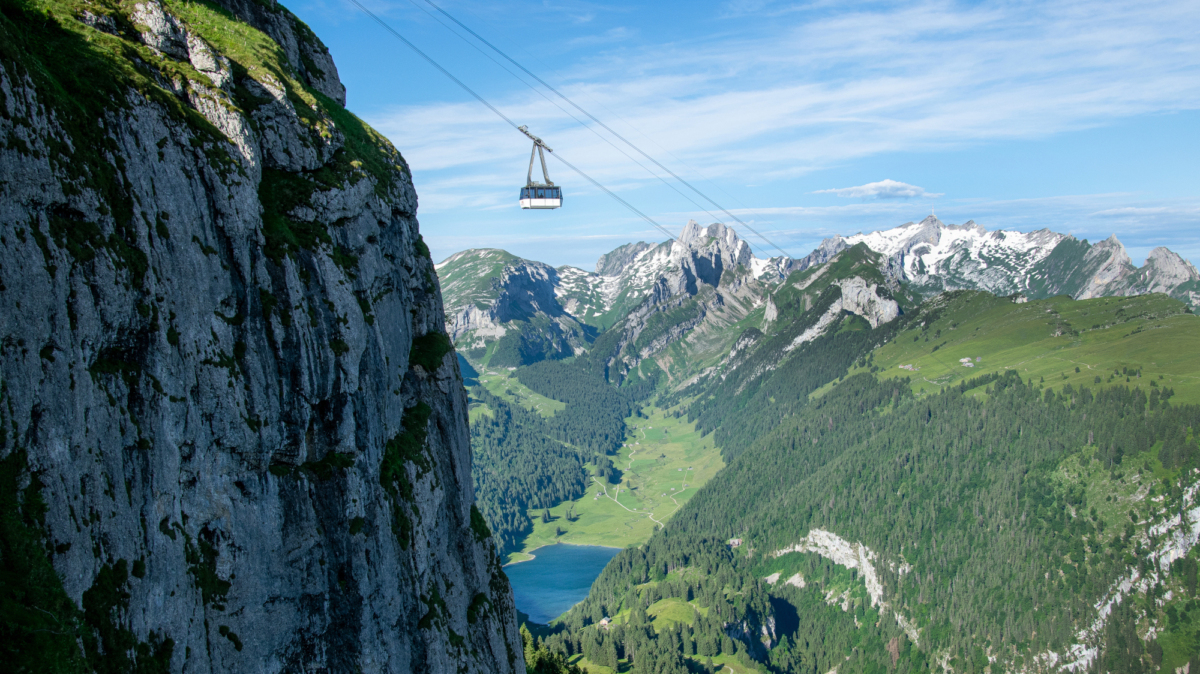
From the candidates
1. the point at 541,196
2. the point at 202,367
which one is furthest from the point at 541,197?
the point at 202,367

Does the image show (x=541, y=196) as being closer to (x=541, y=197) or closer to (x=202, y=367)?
(x=541, y=197)

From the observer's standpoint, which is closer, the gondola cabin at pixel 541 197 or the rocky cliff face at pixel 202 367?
the rocky cliff face at pixel 202 367

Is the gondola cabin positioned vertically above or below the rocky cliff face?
above

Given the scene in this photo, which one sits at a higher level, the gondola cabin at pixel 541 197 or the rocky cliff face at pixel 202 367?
the gondola cabin at pixel 541 197

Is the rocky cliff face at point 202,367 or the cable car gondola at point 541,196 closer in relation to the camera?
the rocky cliff face at point 202,367

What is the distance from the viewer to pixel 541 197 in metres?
65.2

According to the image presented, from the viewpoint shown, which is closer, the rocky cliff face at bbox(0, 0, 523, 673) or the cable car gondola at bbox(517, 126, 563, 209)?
the rocky cliff face at bbox(0, 0, 523, 673)

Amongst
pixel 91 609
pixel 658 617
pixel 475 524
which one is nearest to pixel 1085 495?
pixel 658 617

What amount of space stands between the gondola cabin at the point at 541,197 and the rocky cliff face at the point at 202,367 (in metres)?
13.4

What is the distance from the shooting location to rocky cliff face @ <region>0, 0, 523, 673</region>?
24344mm

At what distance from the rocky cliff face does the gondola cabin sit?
44.0 ft

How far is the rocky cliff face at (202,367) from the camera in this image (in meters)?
24.3

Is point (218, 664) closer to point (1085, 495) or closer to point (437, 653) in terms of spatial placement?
point (437, 653)

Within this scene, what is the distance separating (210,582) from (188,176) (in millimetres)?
18144
